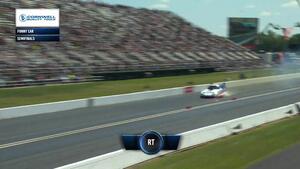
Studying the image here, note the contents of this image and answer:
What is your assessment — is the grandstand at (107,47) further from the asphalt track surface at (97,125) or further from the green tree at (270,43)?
the green tree at (270,43)

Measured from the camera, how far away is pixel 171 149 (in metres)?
12.5

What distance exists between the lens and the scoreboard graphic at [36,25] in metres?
36.0

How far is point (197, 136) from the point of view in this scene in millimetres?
14906

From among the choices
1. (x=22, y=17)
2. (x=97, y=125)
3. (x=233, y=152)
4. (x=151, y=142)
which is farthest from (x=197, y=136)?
(x=22, y=17)

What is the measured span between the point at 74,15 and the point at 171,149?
48782 millimetres

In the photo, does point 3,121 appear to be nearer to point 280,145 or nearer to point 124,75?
point 280,145

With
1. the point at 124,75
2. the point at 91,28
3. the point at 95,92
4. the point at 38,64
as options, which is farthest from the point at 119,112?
the point at 91,28

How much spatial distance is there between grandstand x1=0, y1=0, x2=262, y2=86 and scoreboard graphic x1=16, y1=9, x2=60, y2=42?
318 centimetres

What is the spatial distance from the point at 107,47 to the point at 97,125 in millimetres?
35452

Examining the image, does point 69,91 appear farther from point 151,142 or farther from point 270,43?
point 270,43

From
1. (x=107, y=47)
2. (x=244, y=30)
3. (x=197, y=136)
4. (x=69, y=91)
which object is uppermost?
(x=244, y=30)

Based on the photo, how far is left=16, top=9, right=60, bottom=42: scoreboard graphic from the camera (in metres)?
36.0
